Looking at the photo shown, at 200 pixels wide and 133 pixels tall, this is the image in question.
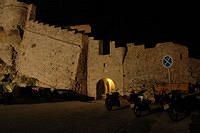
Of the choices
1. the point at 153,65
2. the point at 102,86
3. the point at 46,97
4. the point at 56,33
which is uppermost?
the point at 56,33

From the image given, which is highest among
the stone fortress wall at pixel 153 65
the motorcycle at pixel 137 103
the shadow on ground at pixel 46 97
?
the stone fortress wall at pixel 153 65

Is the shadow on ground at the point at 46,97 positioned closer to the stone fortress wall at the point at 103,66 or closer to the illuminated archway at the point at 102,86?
the illuminated archway at the point at 102,86

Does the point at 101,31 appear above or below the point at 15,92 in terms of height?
above

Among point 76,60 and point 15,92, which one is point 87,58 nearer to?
point 76,60

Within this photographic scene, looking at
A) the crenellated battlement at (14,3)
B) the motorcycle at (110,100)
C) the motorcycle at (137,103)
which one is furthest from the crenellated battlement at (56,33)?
the motorcycle at (137,103)

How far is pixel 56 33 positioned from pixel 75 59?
Result: 13.8 feet

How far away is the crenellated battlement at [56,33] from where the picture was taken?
16906mm

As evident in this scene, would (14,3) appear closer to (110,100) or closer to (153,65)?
(153,65)

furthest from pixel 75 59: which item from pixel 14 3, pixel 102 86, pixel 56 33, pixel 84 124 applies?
pixel 14 3

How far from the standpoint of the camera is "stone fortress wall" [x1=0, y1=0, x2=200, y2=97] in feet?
48.2

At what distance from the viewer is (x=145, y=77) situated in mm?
15305

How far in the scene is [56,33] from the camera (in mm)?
17875

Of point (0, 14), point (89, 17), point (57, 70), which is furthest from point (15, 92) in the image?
point (0, 14)

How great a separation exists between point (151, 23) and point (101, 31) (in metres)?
7.11
